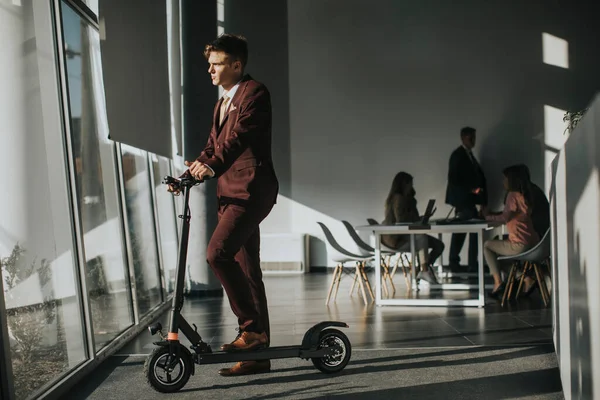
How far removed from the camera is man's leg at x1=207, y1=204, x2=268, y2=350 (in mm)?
4258

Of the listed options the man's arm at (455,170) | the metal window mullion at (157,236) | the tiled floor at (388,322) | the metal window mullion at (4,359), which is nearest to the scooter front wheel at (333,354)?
the tiled floor at (388,322)

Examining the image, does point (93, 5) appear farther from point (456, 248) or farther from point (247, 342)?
point (456, 248)

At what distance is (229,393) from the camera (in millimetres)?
4070

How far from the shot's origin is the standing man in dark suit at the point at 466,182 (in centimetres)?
1091

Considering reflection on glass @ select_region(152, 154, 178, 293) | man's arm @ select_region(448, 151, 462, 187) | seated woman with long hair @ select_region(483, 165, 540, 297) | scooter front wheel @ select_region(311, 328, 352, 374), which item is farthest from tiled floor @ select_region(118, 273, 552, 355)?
man's arm @ select_region(448, 151, 462, 187)

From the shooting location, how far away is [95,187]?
5543 millimetres

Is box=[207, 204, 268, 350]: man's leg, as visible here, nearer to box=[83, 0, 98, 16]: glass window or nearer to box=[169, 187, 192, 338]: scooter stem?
box=[169, 187, 192, 338]: scooter stem

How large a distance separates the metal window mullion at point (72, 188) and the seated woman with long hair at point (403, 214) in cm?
444

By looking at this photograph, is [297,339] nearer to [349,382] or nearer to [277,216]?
[349,382]

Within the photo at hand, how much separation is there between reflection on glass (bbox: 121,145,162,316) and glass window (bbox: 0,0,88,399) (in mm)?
2015

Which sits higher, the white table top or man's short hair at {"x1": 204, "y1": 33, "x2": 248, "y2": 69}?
man's short hair at {"x1": 204, "y1": 33, "x2": 248, "y2": 69}

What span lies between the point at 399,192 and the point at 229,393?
5118 mm

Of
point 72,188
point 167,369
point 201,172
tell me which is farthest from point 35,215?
point 167,369

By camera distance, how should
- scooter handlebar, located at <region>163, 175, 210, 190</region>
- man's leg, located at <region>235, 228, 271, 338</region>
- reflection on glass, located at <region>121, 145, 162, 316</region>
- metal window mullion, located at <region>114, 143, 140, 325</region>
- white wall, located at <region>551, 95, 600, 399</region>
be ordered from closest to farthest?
white wall, located at <region>551, 95, 600, 399</region> < scooter handlebar, located at <region>163, 175, 210, 190</region> < man's leg, located at <region>235, 228, 271, 338</region> < metal window mullion, located at <region>114, 143, 140, 325</region> < reflection on glass, located at <region>121, 145, 162, 316</region>
